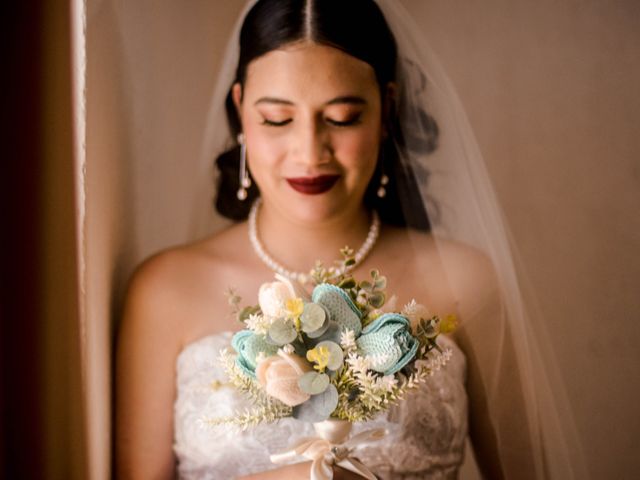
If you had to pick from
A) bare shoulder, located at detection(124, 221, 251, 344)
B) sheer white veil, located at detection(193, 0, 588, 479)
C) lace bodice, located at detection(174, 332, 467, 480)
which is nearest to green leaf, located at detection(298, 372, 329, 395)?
lace bodice, located at detection(174, 332, 467, 480)

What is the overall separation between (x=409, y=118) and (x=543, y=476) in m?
0.83

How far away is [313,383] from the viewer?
3.55 feet

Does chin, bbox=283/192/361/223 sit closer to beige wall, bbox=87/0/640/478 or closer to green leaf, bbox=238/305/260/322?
beige wall, bbox=87/0/640/478

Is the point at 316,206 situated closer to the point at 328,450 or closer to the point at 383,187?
the point at 383,187

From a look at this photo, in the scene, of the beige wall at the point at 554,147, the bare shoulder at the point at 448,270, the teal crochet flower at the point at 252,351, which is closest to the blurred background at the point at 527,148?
the beige wall at the point at 554,147

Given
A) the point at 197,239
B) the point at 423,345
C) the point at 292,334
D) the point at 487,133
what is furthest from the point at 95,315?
the point at 487,133

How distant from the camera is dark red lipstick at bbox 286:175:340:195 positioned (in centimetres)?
150

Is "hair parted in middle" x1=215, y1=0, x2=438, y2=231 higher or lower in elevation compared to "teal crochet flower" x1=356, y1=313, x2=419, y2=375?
higher

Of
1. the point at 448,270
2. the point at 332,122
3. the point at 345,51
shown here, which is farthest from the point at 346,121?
the point at 448,270

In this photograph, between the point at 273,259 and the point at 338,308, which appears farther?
the point at 273,259

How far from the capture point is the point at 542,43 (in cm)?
161

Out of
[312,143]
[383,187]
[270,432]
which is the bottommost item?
[270,432]

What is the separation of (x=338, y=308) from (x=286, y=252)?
466mm

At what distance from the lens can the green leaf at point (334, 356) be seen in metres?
1.09
